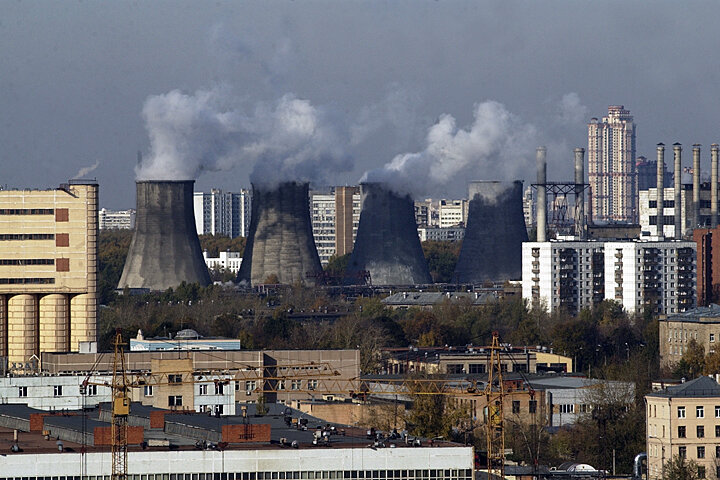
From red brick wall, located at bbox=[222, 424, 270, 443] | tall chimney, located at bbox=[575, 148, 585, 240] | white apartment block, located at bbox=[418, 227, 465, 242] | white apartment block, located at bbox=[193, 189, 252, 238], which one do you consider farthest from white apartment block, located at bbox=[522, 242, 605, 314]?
white apartment block, located at bbox=[193, 189, 252, 238]

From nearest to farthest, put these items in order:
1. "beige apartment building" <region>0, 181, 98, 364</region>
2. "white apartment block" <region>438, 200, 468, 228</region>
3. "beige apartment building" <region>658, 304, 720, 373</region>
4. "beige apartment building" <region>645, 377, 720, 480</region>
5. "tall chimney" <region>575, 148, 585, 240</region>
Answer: "beige apartment building" <region>645, 377, 720, 480</region>
"beige apartment building" <region>0, 181, 98, 364</region>
"beige apartment building" <region>658, 304, 720, 373</region>
"tall chimney" <region>575, 148, 585, 240</region>
"white apartment block" <region>438, 200, 468, 228</region>

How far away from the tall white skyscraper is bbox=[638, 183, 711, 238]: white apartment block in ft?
267

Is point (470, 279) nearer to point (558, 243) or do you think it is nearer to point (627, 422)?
point (558, 243)

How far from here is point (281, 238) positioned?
79.9m

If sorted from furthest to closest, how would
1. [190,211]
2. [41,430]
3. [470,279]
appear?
[470,279] < [190,211] < [41,430]

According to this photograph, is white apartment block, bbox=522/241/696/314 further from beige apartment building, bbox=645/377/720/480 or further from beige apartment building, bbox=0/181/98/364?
beige apartment building, bbox=645/377/720/480

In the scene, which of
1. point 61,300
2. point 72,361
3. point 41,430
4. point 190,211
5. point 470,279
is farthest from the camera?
point 470,279

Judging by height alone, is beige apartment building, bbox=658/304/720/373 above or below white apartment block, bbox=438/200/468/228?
below

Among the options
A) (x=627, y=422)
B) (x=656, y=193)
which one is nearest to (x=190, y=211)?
(x=656, y=193)

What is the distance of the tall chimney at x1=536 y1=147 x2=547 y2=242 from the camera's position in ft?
276

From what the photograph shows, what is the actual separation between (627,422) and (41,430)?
1381 cm

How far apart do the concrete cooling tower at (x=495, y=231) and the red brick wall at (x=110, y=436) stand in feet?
195

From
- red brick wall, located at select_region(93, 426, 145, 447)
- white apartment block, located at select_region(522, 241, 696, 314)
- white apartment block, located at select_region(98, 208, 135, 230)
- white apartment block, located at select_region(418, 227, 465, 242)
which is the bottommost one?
red brick wall, located at select_region(93, 426, 145, 447)

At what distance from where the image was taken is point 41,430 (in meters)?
30.8
